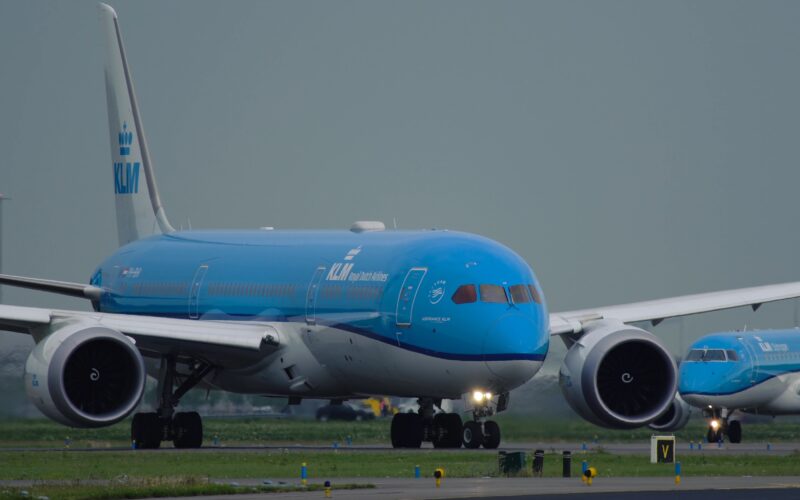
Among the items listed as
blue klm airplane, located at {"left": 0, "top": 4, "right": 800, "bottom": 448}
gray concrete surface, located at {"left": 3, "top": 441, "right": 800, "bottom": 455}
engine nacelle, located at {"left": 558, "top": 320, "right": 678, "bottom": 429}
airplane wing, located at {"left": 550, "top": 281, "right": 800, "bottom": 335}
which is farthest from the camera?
airplane wing, located at {"left": 550, "top": 281, "right": 800, "bottom": 335}

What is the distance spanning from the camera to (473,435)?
156ft

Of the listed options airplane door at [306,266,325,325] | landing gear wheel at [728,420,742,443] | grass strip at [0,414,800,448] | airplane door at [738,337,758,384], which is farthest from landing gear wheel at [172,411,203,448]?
airplane door at [738,337,758,384]

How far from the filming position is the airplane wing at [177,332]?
45094 millimetres

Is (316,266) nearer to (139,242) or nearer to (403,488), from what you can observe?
(139,242)

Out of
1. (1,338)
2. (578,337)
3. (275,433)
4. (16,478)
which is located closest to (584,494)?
(16,478)

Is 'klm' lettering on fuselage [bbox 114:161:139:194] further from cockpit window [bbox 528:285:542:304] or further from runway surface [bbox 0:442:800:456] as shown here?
cockpit window [bbox 528:285:542:304]

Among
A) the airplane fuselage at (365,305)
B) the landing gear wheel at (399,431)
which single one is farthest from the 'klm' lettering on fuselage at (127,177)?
the landing gear wheel at (399,431)

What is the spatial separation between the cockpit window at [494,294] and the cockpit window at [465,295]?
199 millimetres

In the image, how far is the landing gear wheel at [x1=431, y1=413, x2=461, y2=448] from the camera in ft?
159

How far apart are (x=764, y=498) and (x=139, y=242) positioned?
109 ft

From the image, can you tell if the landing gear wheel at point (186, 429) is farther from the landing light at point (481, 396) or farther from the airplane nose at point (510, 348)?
the airplane nose at point (510, 348)

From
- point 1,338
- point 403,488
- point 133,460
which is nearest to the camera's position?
point 403,488

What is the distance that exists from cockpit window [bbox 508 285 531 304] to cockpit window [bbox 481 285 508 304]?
200 millimetres

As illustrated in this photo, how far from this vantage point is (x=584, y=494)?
31984 millimetres
